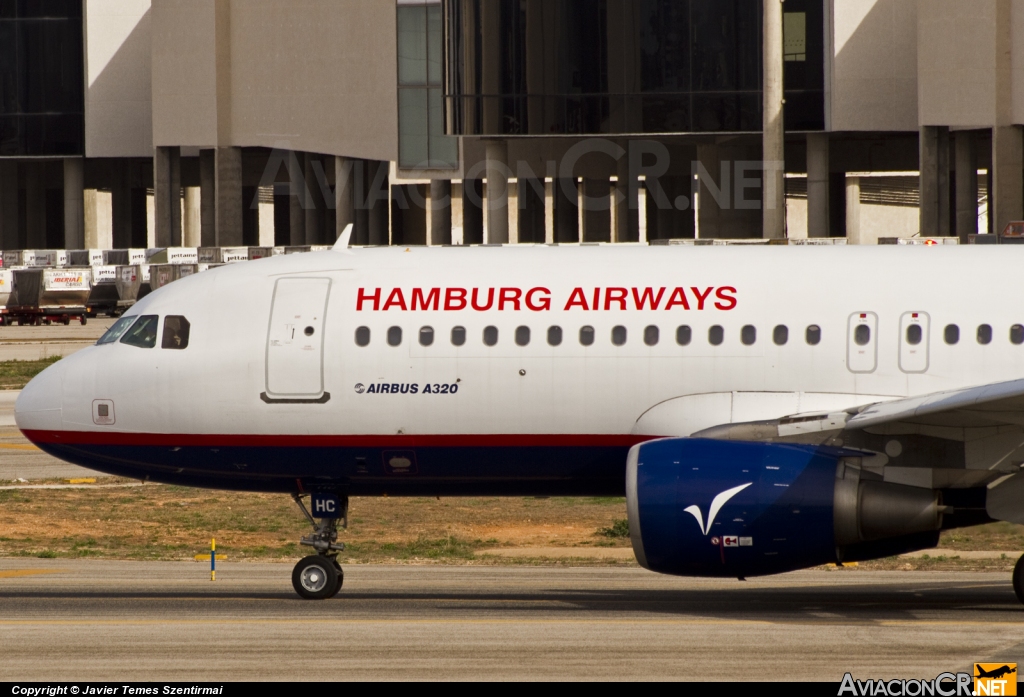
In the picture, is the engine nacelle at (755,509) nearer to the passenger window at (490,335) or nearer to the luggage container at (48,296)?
the passenger window at (490,335)

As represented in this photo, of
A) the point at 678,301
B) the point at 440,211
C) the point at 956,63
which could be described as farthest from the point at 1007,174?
the point at 678,301

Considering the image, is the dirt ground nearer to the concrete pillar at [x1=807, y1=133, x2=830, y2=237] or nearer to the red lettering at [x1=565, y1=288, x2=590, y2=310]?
the red lettering at [x1=565, y1=288, x2=590, y2=310]

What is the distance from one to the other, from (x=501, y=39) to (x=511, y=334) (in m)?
58.5

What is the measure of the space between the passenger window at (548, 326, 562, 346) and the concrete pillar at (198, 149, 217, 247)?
89897mm

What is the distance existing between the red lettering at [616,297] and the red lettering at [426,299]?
1986 mm


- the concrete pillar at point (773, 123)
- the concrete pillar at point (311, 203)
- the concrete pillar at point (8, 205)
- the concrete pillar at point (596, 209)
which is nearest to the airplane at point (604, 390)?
the concrete pillar at point (773, 123)

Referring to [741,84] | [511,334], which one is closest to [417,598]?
[511,334]

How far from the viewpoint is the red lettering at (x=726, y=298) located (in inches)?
681

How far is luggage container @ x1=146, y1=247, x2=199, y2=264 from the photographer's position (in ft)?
289

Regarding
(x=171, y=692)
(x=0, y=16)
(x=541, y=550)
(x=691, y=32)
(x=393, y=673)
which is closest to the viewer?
(x=171, y=692)

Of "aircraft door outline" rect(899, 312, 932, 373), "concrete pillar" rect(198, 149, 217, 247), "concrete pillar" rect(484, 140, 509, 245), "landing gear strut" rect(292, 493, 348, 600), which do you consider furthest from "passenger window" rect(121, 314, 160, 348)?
"concrete pillar" rect(198, 149, 217, 247)

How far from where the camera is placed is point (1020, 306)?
17.1 meters

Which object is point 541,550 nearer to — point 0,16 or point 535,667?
point 535,667

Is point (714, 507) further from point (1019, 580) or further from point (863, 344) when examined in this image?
point (1019, 580)
